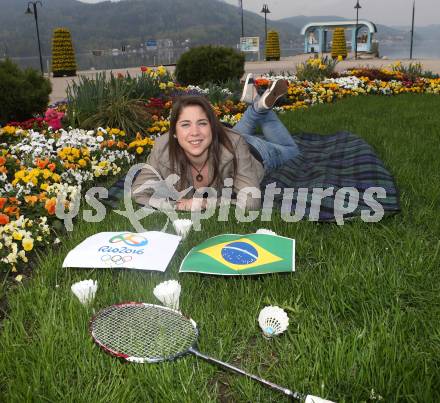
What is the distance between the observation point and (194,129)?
3.89 meters

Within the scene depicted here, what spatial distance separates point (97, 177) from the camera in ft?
17.3

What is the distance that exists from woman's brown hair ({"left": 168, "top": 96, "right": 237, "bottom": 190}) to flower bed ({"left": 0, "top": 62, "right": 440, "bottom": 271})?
3.17 feet

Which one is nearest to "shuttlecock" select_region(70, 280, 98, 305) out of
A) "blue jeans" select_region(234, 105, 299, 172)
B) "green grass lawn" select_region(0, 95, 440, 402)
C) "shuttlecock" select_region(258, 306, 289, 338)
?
"green grass lawn" select_region(0, 95, 440, 402)

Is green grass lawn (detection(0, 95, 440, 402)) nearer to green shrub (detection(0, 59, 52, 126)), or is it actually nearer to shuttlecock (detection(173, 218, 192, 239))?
shuttlecock (detection(173, 218, 192, 239))

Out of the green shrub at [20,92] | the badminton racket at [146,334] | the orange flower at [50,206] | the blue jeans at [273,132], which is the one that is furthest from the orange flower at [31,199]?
the green shrub at [20,92]

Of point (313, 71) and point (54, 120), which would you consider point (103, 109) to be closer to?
point (54, 120)

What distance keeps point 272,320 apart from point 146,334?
61 centimetres

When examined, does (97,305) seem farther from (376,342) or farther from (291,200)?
(291,200)

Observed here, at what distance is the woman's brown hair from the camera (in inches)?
155

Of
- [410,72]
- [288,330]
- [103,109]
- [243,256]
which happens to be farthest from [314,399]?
[410,72]

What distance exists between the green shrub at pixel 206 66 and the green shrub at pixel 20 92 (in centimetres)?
515

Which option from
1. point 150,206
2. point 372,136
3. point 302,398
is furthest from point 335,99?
point 302,398

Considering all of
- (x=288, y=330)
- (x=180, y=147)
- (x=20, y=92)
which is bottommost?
(x=288, y=330)

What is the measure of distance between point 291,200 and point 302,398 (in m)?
2.35
